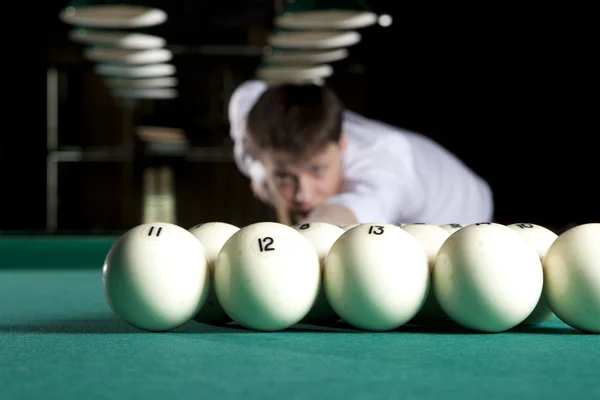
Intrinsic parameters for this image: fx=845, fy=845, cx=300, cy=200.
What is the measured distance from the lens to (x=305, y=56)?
7.21 metres

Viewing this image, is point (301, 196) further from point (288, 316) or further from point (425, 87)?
point (288, 316)

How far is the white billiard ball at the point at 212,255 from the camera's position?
2340 mm

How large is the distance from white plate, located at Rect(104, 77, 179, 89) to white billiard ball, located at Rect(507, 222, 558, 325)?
990cm

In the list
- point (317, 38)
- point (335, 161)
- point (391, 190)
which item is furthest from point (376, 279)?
point (335, 161)

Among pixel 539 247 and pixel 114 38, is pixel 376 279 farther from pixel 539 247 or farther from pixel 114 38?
pixel 114 38

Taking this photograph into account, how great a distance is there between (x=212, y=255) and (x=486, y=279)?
77 centimetres

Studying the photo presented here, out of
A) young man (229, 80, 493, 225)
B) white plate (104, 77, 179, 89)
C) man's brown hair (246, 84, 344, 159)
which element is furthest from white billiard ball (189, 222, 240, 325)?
white plate (104, 77, 179, 89)

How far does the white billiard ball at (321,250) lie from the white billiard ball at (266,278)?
106 mm

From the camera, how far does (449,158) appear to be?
11227 mm

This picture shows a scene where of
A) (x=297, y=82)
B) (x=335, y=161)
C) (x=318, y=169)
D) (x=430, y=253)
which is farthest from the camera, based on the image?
(x=297, y=82)

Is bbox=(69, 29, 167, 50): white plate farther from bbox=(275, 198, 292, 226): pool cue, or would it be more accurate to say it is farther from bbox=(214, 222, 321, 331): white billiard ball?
bbox=(214, 222, 321, 331): white billiard ball

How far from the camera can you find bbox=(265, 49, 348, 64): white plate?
7.11m

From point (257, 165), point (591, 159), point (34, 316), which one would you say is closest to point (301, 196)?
point (257, 165)

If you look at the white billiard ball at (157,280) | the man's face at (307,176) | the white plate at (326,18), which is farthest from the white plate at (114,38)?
the white billiard ball at (157,280)
